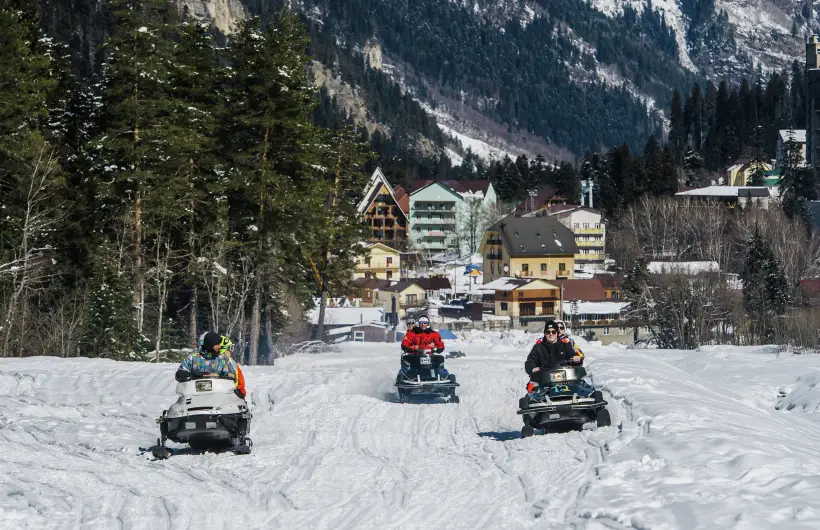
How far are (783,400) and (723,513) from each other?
18.8 metres

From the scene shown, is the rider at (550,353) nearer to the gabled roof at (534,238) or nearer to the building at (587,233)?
the gabled roof at (534,238)

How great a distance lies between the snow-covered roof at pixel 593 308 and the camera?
8894 centimetres

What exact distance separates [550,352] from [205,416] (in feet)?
18.6

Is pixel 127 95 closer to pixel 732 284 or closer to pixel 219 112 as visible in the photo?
pixel 219 112

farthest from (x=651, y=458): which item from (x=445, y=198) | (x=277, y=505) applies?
(x=445, y=198)

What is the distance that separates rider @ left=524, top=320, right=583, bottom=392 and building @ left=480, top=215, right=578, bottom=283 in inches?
3515

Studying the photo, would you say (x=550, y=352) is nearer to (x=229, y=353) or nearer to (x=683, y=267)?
(x=229, y=353)

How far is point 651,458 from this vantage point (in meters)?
11.8

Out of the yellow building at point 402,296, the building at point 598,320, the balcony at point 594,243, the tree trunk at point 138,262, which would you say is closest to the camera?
the tree trunk at point 138,262

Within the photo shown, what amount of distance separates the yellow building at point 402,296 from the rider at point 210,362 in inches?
3305

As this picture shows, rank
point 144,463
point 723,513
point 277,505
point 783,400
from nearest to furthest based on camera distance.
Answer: point 723,513 < point 277,505 < point 144,463 < point 783,400

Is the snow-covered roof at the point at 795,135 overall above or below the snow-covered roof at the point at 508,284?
above

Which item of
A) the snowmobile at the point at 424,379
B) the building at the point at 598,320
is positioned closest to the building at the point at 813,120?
the building at the point at 598,320

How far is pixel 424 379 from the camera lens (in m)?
Result: 21.3
